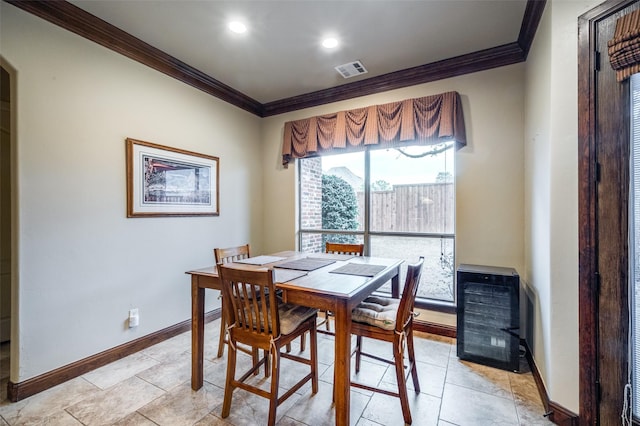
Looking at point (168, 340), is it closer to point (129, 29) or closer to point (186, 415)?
point (186, 415)

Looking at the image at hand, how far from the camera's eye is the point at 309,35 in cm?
253

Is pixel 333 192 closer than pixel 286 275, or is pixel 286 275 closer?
pixel 286 275

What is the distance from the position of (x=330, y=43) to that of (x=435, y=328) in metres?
3.04

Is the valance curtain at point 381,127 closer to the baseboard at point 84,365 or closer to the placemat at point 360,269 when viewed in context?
the placemat at point 360,269

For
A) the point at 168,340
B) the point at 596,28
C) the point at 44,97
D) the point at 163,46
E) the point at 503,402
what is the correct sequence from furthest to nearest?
1. the point at 168,340
2. the point at 163,46
3. the point at 44,97
4. the point at 503,402
5. the point at 596,28

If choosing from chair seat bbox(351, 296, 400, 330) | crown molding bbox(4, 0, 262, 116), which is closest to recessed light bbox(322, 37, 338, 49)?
crown molding bbox(4, 0, 262, 116)

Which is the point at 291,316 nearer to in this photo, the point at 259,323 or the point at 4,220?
the point at 259,323

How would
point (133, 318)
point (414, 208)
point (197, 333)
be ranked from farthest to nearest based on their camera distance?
point (414, 208)
point (133, 318)
point (197, 333)

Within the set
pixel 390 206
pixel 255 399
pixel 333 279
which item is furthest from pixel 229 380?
pixel 390 206

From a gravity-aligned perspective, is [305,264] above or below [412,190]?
below

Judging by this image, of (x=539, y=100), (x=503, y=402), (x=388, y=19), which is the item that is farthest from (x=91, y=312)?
(x=539, y=100)

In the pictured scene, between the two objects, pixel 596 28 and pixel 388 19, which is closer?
pixel 596 28

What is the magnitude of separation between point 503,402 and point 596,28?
236cm

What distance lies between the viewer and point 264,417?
1809mm
